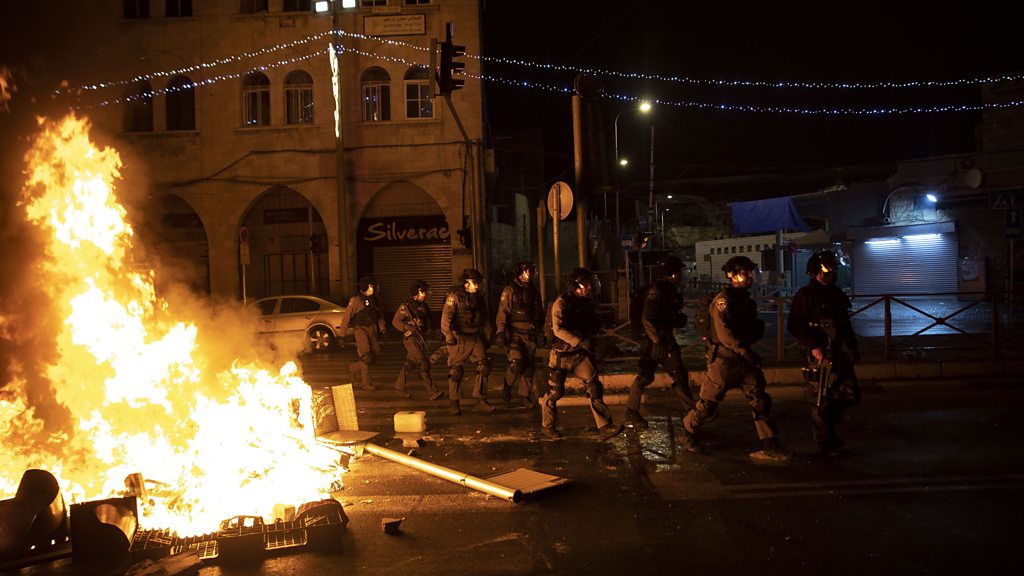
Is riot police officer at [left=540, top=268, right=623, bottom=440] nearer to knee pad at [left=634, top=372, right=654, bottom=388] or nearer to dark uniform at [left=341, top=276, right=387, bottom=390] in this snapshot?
knee pad at [left=634, top=372, right=654, bottom=388]

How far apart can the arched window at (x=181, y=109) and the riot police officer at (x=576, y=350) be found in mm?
17621

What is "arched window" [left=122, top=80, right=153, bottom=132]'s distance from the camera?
20683 mm

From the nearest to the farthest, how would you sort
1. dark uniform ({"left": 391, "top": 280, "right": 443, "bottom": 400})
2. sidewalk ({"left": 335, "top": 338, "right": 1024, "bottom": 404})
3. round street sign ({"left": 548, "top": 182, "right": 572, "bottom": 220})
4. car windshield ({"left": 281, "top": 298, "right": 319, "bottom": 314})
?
dark uniform ({"left": 391, "top": 280, "right": 443, "bottom": 400}) → sidewalk ({"left": 335, "top": 338, "right": 1024, "bottom": 404}) → round street sign ({"left": 548, "top": 182, "right": 572, "bottom": 220}) → car windshield ({"left": 281, "top": 298, "right": 319, "bottom": 314})

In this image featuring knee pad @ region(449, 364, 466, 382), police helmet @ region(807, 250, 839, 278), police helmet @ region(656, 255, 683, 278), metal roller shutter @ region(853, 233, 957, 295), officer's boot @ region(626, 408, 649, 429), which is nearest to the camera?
police helmet @ region(807, 250, 839, 278)

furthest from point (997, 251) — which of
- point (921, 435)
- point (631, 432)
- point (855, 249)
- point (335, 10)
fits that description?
point (335, 10)

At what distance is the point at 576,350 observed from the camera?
749 centimetres

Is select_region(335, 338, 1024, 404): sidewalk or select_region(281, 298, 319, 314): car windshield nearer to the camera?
select_region(335, 338, 1024, 404): sidewalk

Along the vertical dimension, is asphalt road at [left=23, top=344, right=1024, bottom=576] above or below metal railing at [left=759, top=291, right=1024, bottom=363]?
below

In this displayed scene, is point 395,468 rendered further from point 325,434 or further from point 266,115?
point 266,115

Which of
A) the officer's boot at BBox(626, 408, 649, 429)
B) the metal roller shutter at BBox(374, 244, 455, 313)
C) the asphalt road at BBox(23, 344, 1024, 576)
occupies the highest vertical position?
the metal roller shutter at BBox(374, 244, 455, 313)

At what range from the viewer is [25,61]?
664cm

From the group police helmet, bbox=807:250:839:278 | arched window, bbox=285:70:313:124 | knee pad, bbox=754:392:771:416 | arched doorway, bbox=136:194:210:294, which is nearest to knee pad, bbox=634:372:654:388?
knee pad, bbox=754:392:771:416

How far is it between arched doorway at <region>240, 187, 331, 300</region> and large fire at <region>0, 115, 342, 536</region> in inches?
567

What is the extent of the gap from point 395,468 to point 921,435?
5407 millimetres
